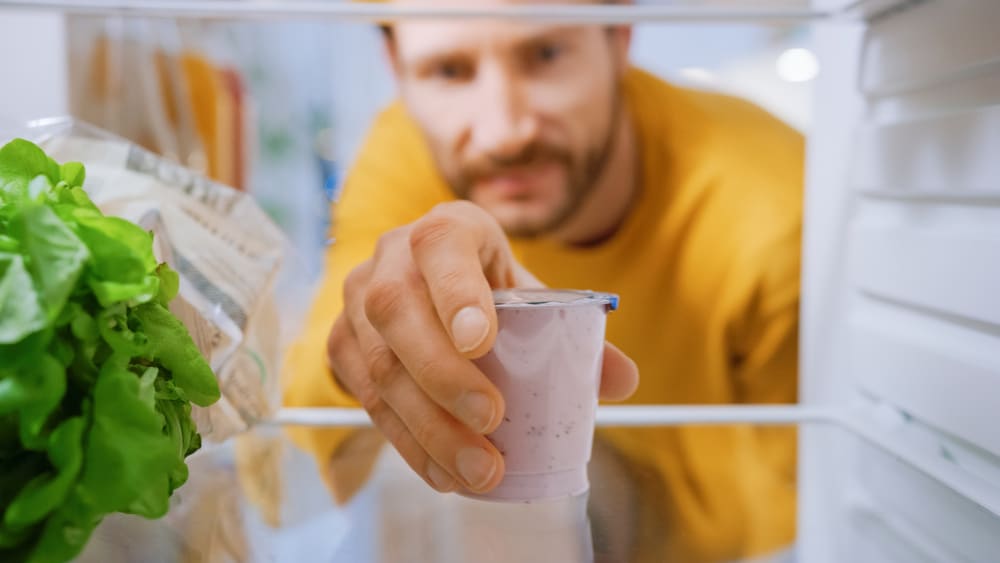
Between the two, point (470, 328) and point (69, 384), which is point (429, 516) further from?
point (69, 384)

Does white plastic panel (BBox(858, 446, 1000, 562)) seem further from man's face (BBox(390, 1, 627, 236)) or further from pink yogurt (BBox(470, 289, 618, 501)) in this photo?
man's face (BBox(390, 1, 627, 236))

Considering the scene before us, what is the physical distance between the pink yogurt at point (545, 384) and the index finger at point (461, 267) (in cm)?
3

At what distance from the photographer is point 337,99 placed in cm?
158

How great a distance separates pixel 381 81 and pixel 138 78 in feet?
1.62

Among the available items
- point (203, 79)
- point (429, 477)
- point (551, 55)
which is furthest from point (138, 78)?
point (429, 477)

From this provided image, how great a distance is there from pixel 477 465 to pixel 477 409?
0.05 m

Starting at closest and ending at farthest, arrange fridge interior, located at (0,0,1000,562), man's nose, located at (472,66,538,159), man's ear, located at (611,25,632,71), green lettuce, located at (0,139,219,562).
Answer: green lettuce, located at (0,139,219,562), fridge interior, located at (0,0,1000,562), man's nose, located at (472,66,538,159), man's ear, located at (611,25,632,71)

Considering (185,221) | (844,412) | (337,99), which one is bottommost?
(844,412)

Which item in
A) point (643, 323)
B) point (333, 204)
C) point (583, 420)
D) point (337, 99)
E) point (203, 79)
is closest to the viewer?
point (583, 420)

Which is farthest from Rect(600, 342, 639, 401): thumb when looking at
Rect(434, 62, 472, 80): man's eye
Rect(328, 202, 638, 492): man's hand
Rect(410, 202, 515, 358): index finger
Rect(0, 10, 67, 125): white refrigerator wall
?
Rect(0, 10, 67, 125): white refrigerator wall

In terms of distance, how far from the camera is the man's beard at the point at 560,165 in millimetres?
1228

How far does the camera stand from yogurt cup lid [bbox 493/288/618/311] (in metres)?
0.60

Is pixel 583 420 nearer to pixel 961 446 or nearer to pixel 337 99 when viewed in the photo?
pixel 961 446

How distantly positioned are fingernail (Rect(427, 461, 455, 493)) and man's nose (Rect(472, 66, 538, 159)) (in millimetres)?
634
